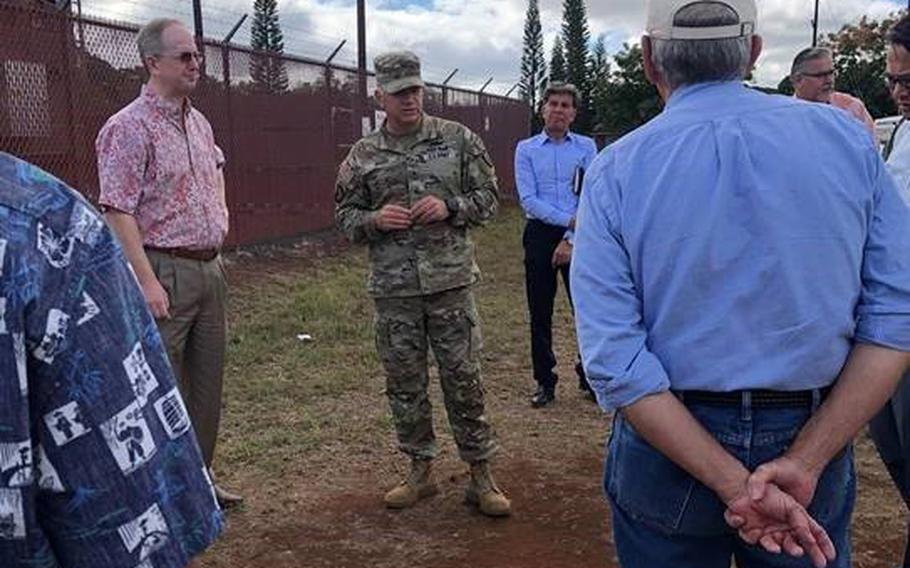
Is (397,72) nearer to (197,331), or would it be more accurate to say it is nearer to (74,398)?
(197,331)

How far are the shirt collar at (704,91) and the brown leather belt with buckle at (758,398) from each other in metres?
0.54

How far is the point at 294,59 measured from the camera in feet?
39.7

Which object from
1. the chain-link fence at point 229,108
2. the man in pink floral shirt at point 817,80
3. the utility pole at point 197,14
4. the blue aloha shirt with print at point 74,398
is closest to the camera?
the blue aloha shirt with print at point 74,398

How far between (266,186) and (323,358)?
5.22m

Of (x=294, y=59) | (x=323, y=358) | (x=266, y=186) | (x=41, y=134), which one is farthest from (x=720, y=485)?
(x=294, y=59)

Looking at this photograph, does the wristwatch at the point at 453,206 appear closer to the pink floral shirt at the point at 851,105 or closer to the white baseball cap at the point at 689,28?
the pink floral shirt at the point at 851,105

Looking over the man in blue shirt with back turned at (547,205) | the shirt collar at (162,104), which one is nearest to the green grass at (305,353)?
the man in blue shirt with back turned at (547,205)

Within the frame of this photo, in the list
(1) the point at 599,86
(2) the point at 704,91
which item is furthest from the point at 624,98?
(2) the point at 704,91

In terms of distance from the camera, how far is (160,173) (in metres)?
3.40

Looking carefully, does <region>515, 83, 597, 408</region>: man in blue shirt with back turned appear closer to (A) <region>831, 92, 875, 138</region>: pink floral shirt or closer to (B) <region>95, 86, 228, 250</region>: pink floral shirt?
(A) <region>831, 92, 875, 138</region>: pink floral shirt

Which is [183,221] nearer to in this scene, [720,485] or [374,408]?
[374,408]

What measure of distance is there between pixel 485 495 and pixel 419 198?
1.27m

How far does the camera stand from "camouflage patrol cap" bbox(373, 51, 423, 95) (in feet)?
12.0

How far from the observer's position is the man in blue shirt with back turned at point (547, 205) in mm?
5348
